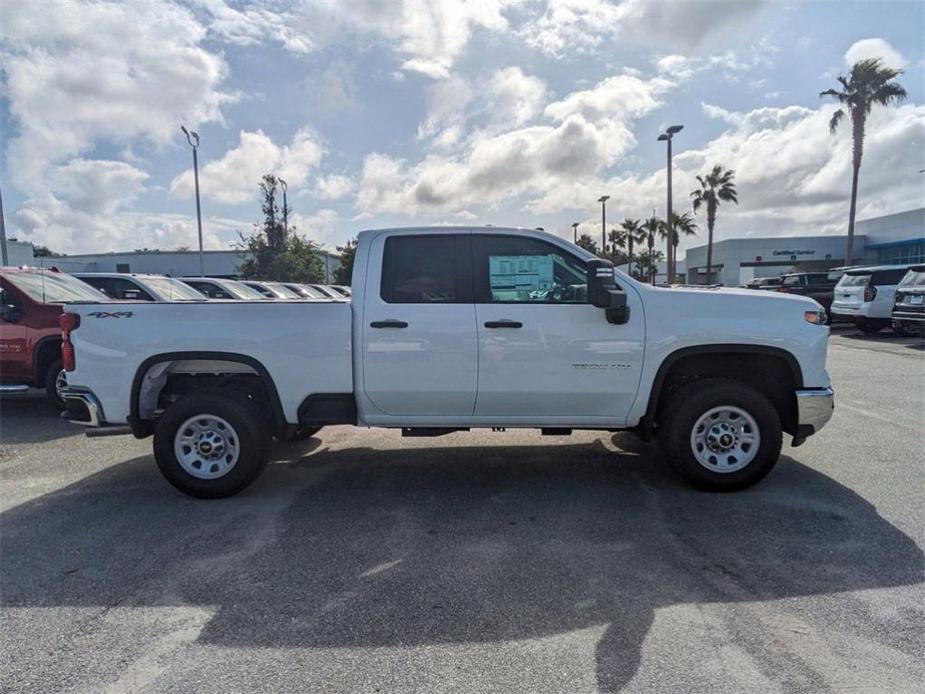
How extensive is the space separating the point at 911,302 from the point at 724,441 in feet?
43.1

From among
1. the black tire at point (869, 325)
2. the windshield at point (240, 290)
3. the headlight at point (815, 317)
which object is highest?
the windshield at point (240, 290)

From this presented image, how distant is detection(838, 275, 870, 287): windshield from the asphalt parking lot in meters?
12.7

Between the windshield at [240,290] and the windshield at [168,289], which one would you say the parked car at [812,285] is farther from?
the windshield at [168,289]

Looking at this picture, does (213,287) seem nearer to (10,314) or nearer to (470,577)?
(10,314)

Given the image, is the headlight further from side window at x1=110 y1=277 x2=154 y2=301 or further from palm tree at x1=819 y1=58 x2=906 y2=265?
palm tree at x1=819 y1=58 x2=906 y2=265

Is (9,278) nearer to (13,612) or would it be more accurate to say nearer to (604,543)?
(13,612)

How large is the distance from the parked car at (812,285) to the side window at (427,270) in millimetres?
18816

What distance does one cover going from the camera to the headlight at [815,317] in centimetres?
440

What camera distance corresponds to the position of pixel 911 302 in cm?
1404

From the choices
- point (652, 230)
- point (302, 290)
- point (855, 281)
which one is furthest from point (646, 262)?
point (302, 290)

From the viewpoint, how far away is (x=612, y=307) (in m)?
4.20

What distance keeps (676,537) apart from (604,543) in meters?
0.49

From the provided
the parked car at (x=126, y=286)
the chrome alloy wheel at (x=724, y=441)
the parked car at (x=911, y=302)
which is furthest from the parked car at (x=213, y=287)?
the parked car at (x=911, y=302)

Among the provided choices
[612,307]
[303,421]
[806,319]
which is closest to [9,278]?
[303,421]
